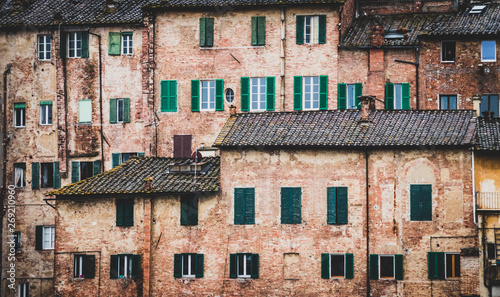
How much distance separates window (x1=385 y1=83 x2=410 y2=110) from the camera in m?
59.4

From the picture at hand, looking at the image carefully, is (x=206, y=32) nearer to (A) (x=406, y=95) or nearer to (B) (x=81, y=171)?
(B) (x=81, y=171)

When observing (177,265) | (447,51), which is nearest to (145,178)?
(177,265)

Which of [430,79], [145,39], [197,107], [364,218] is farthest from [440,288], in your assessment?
[145,39]

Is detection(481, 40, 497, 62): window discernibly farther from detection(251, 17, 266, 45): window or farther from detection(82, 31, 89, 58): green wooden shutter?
detection(82, 31, 89, 58): green wooden shutter

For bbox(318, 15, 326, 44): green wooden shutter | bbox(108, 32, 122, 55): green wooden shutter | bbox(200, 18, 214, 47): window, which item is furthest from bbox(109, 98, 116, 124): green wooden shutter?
bbox(318, 15, 326, 44): green wooden shutter

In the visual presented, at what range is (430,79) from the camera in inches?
2335

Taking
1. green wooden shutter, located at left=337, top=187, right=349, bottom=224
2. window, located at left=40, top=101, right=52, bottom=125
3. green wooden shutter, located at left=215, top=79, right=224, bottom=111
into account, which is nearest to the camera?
green wooden shutter, located at left=337, top=187, right=349, bottom=224

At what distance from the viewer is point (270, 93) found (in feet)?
197

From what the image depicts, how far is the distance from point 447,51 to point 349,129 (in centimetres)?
1075

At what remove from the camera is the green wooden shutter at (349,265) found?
5009cm

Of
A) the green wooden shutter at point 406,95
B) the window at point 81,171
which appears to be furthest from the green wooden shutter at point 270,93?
the window at point 81,171

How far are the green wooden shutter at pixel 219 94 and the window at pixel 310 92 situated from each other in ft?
13.2

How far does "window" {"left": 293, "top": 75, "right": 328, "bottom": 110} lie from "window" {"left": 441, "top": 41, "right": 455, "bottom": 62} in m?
6.55

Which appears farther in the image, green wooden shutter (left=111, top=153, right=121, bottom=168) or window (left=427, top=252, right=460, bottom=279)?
green wooden shutter (left=111, top=153, right=121, bottom=168)
